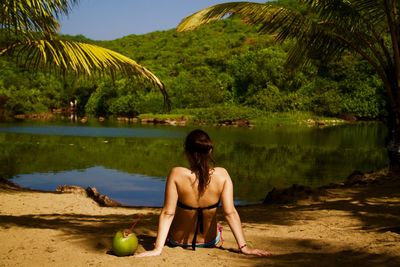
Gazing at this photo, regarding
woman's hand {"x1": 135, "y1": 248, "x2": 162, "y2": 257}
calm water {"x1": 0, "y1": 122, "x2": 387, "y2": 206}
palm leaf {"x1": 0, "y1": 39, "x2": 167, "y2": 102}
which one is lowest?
calm water {"x1": 0, "y1": 122, "x2": 387, "y2": 206}

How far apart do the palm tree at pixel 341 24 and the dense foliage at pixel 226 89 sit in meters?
47.1

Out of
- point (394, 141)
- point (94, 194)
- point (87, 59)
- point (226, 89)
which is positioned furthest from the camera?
point (226, 89)

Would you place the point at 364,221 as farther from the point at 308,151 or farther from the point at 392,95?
the point at 308,151

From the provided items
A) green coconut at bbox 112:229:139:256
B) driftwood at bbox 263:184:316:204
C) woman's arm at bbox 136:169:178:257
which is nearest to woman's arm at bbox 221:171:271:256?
woman's arm at bbox 136:169:178:257

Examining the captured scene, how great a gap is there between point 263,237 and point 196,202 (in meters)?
1.55

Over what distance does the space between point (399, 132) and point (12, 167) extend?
14032 millimetres

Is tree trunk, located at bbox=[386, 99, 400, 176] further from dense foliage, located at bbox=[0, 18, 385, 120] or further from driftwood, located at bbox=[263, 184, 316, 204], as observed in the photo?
dense foliage, located at bbox=[0, 18, 385, 120]

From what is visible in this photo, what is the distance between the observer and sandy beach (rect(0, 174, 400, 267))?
4340 millimetres

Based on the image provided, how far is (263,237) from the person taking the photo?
5656mm

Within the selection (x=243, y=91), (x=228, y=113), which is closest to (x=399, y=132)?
(x=228, y=113)

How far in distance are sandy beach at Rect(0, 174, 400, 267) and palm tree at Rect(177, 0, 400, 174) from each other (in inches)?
95.0

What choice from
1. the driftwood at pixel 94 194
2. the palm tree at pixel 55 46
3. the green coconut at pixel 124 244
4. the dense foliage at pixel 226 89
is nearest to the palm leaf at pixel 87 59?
the palm tree at pixel 55 46

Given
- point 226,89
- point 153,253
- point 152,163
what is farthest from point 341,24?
point 226,89

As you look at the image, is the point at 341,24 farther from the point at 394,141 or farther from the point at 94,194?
the point at 94,194
